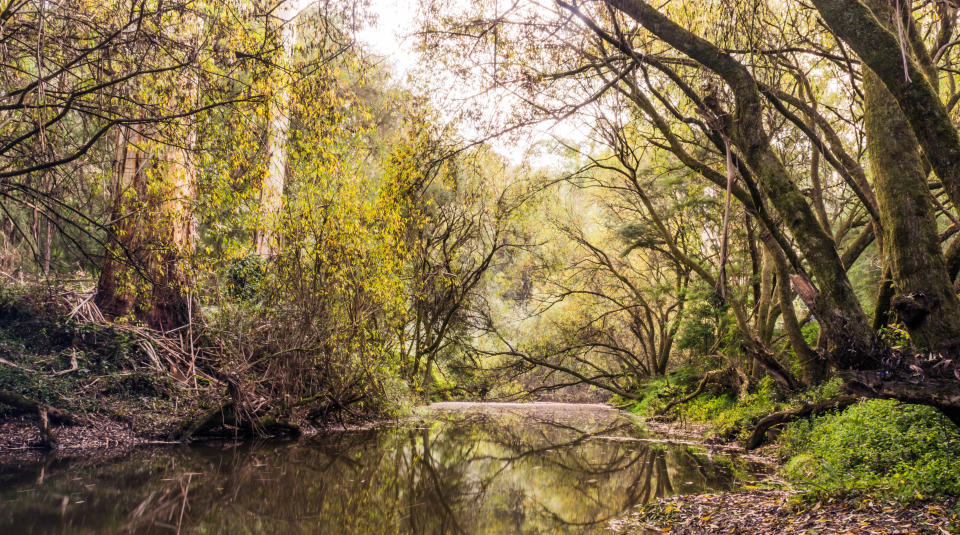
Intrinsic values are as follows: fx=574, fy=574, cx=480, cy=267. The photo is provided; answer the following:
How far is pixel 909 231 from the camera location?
4.66 metres

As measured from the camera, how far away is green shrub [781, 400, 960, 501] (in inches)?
163

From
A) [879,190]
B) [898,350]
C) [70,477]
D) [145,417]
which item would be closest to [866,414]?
[898,350]

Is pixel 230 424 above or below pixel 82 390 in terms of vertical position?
below

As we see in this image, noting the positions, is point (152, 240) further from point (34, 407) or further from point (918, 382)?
point (918, 382)

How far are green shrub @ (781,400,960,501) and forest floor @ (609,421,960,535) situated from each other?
0.17 m

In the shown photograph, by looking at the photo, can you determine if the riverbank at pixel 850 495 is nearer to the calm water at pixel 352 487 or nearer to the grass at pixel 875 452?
the grass at pixel 875 452

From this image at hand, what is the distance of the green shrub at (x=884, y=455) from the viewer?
13.6 feet

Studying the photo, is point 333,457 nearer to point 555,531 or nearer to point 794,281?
point 555,531

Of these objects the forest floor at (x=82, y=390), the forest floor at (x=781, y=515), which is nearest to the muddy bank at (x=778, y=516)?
the forest floor at (x=781, y=515)

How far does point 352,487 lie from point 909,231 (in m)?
5.41

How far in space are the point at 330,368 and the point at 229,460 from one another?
3.20 m

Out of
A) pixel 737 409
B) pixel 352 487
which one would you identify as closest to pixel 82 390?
pixel 352 487

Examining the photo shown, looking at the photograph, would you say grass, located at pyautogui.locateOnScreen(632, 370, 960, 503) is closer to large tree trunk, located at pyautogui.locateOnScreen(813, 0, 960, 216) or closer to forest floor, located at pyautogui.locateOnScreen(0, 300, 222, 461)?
large tree trunk, located at pyautogui.locateOnScreen(813, 0, 960, 216)

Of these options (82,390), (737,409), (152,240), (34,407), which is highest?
(152,240)
